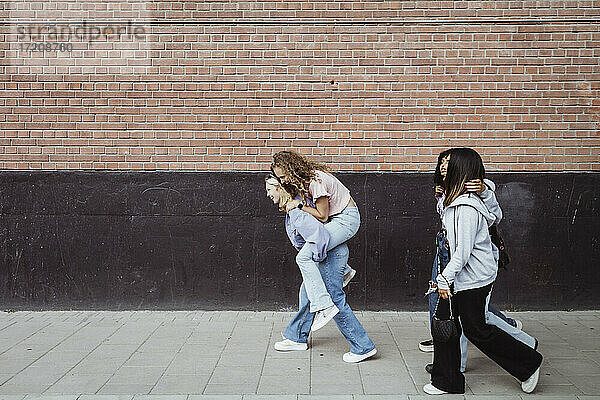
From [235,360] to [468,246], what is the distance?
2.30 m

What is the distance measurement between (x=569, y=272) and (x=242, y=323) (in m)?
3.64

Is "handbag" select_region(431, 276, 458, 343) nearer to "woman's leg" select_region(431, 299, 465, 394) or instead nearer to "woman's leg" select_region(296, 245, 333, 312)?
"woman's leg" select_region(431, 299, 465, 394)

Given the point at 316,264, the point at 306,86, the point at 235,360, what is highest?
the point at 306,86

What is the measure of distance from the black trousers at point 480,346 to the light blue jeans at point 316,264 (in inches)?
43.1

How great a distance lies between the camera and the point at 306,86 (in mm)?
7832

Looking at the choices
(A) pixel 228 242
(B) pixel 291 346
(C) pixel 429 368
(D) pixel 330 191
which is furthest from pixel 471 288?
(A) pixel 228 242

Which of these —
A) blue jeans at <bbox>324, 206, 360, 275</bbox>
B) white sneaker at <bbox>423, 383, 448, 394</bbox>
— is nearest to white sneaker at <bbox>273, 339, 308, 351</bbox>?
blue jeans at <bbox>324, 206, 360, 275</bbox>

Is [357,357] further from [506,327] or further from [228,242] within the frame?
[228,242]

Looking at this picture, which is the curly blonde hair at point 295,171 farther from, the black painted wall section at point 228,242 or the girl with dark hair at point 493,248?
the black painted wall section at point 228,242

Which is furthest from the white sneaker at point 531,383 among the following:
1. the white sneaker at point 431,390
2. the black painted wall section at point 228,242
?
the black painted wall section at point 228,242

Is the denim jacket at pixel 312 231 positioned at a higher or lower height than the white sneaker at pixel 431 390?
higher

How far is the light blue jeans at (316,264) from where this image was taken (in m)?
5.82

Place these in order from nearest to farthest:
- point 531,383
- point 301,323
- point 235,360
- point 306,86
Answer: point 531,383 < point 235,360 < point 301,323 < point 306,86

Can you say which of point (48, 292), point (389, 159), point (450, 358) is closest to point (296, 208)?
point (450, 358)
